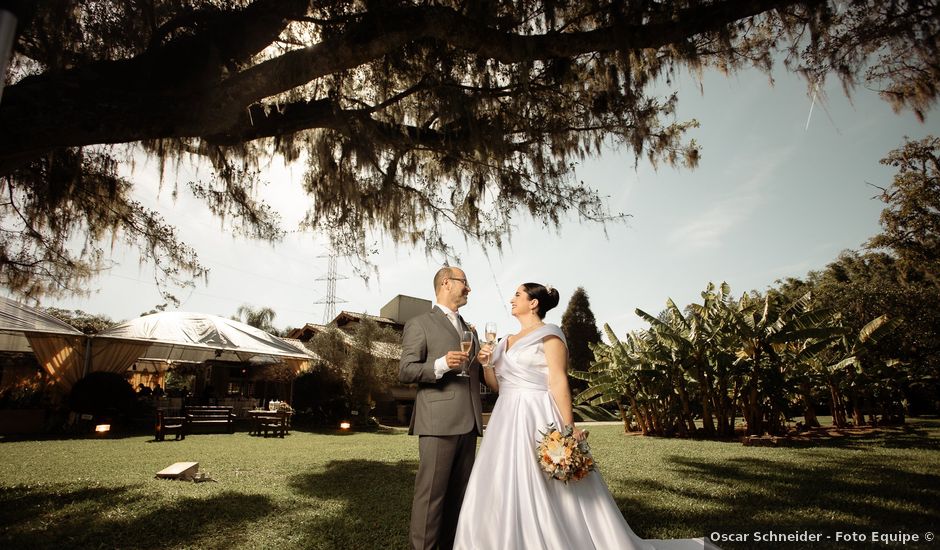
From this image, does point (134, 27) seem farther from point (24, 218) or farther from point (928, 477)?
point (928, 477)

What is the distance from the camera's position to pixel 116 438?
11.5 m

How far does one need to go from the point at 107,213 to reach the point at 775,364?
41.4ft

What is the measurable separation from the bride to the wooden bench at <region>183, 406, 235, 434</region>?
516 inches

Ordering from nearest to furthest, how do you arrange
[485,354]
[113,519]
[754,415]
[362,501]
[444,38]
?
[485,354] < [444,38] < [113,519] < [362,501] < [754,415]

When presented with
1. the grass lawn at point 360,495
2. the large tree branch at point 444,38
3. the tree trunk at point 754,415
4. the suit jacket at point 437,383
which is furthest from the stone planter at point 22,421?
the tree trunk at point 754,415

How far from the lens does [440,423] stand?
3.04m

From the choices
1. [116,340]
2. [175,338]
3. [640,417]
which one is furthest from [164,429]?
[640,417]

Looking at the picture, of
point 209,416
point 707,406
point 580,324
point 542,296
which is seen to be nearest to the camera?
point 542,296

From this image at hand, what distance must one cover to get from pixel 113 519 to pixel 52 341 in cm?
1340

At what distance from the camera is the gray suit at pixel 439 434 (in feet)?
9.61

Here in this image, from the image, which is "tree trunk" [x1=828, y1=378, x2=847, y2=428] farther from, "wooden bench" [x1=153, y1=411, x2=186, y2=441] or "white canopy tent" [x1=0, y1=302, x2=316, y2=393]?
"wooden bench" [x1=153, y1=411, x2=186, y2=441]

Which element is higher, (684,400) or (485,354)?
(485,354)

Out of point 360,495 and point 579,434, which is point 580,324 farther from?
point 579,434

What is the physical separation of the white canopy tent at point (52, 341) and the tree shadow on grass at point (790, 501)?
14.9 metres
